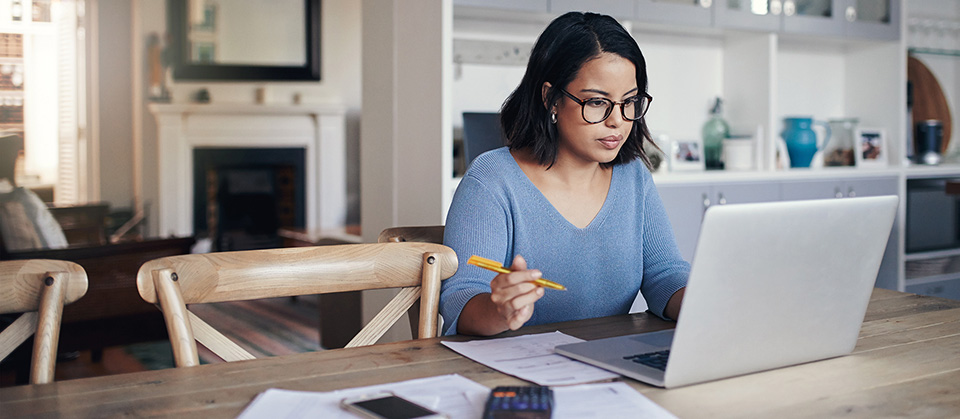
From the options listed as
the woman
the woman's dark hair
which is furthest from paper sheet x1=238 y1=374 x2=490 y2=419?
the woman's dark hair

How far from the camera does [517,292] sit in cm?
97

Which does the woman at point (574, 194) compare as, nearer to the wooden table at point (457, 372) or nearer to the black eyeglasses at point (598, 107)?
the black eyeglasses at point (598, 107)

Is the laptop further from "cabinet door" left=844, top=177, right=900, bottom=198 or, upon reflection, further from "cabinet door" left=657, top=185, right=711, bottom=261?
"cabinet door" left=844, top=177, right=900, bottom=198

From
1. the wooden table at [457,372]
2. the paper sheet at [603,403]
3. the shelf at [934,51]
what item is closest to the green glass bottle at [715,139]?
the shelf at [934,51]

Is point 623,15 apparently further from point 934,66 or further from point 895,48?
point 934,66

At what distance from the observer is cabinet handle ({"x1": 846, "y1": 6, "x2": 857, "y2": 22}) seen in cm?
377

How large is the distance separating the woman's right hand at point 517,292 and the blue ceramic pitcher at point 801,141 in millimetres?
3091

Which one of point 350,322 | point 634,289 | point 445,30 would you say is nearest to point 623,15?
point 445,30

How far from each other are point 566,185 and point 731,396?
0.71 meters

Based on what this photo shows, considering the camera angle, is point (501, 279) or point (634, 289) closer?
point (501, 279)

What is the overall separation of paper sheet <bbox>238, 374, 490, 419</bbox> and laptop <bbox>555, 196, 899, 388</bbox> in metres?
0.19

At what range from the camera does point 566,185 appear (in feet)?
4.91

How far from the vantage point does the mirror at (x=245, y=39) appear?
618 centimetres

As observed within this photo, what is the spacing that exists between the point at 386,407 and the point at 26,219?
2786 millimetres
